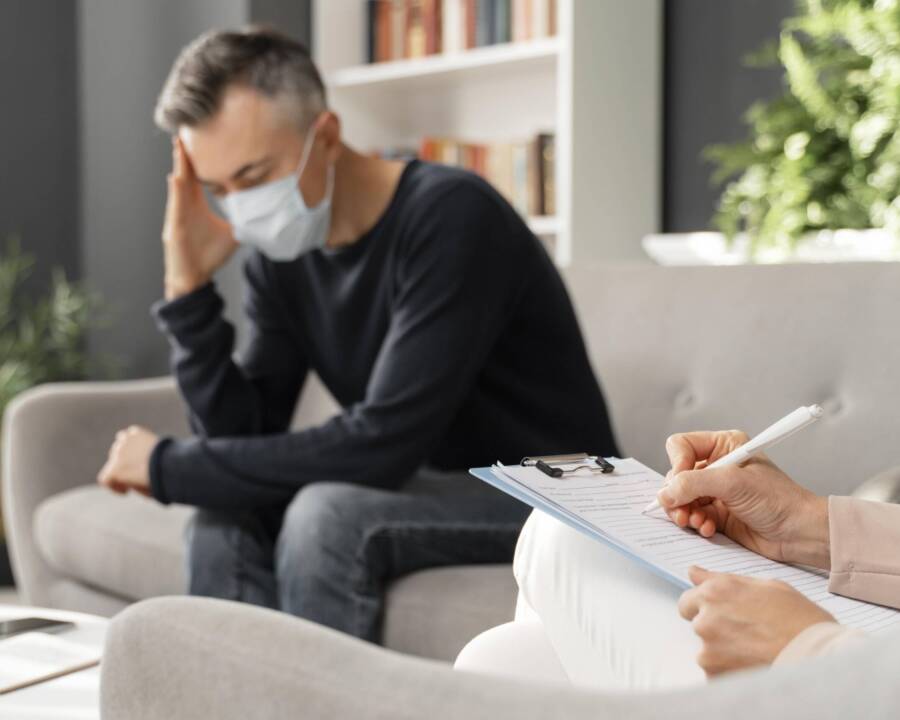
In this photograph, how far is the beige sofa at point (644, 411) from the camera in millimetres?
1577

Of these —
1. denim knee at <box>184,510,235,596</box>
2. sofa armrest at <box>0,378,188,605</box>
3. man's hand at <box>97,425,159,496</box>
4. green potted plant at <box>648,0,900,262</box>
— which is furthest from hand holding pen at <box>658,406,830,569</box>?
sofa armrest at <box>0,378,188,605</box>

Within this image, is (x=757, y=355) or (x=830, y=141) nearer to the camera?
(x=757, y=355)

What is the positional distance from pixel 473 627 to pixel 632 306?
644 millimetres

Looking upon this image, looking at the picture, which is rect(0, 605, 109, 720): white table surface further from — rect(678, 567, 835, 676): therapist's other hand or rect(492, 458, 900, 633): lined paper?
rect(678, 567, 835, 676): therapist's other hand

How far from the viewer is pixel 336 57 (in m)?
3.58

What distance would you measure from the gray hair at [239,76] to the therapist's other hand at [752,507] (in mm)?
1054

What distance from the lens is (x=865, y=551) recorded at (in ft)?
2.89

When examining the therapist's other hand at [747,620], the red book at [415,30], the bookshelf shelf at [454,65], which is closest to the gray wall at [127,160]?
the bookshelf shelf at [454,65]

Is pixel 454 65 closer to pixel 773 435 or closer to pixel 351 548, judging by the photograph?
pixel 351 548

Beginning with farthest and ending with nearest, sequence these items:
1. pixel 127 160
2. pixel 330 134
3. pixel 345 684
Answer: pixel 127 160 → pixel 330 134 → pixel 345 684

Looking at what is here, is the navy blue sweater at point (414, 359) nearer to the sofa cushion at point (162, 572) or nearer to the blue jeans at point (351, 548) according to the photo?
the blue jeans at point (351, 548)

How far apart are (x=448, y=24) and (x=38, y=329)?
1501mm

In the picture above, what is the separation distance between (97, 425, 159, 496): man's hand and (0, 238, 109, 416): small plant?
5.60ft

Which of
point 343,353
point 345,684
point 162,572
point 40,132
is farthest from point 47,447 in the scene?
point 40,132
